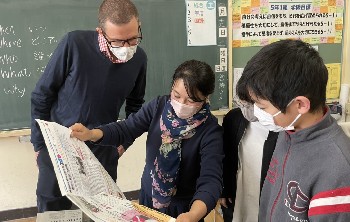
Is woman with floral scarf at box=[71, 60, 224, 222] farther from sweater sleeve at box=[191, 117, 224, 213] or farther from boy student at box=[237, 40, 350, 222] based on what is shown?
boy student at box=[237, 40, 350, 222]

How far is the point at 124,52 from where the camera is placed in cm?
148

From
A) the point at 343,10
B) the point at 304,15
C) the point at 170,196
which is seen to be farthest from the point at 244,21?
the point at 170,196

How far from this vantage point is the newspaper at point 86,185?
3.14 feet

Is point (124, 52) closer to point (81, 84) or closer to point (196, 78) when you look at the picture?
point (81, 84)

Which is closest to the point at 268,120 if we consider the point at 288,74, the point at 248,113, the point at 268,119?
the point at 268,119

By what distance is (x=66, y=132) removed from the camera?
126cm

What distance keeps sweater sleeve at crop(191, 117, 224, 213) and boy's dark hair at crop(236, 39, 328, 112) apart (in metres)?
0.40

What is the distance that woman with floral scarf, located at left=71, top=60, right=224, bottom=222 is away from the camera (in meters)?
1.23

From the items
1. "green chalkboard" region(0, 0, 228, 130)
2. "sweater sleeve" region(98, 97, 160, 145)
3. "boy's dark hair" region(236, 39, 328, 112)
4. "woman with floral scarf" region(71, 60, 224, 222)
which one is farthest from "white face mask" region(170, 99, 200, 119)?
"green chalkboard" region(0, 0, 228, 130)

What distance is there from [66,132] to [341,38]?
2.34 metres

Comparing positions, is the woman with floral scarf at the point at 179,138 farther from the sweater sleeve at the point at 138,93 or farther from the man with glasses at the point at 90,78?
the sweater sleeve at the point at 138,93

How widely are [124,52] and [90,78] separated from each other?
197mm

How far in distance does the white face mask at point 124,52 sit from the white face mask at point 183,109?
0.32 metres

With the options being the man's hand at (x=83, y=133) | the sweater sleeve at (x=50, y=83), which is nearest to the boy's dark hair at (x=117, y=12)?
the sweater sleeve at (x=50, y=83)
